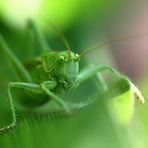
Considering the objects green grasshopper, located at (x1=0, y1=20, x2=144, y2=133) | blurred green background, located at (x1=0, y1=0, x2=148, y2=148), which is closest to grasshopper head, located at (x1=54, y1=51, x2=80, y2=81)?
green grasshopper, located at (x1=0, y1=20, x2=144, y2=133)

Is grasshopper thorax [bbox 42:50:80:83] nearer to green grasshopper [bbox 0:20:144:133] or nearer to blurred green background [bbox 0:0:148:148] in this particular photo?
green grasshopper [bbox 0:20:144:133]

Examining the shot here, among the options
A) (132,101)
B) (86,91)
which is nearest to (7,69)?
(86,91)

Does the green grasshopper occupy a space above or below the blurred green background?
below

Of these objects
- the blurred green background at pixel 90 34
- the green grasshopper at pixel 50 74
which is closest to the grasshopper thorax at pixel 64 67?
the green grasshopper at pixel 50 74

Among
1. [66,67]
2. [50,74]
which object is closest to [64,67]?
[66,67]

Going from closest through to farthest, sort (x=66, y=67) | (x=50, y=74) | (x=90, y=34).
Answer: (x=66, y=67)
(x=50, y=74)
(x=90, y=34)

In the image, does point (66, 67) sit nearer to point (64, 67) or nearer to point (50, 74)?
point (64, 67)

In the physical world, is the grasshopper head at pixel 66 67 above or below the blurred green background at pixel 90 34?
below

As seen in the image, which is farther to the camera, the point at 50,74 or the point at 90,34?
the point at 90,34

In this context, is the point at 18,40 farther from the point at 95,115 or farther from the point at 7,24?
the point at 95,115

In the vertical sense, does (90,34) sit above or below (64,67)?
above

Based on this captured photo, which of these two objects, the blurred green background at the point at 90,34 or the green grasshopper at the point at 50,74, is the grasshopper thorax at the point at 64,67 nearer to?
the green grasshopper at the point at 50,74
